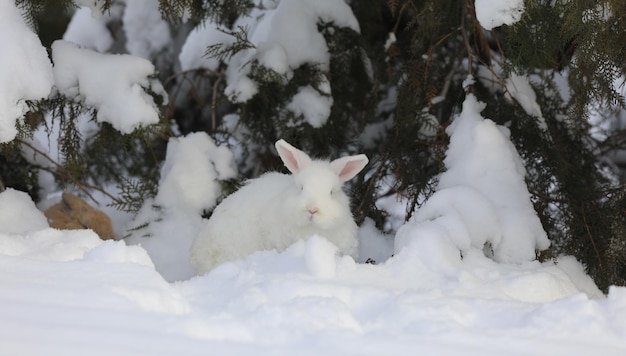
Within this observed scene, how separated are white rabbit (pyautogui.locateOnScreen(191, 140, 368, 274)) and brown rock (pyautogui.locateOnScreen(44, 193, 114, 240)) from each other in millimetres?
973

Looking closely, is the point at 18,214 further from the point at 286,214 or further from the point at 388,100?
the point at 388,100

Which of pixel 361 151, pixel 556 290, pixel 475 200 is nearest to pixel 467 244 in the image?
pixel 475 200

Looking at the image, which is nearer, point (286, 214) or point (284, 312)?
point (284, 312)

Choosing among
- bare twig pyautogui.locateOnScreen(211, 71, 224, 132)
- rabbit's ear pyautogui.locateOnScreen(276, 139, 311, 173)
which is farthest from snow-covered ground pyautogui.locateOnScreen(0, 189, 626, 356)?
bare twig pyautogui.locateOnScreen(211, 71, 224, 132)

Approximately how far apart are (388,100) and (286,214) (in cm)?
245

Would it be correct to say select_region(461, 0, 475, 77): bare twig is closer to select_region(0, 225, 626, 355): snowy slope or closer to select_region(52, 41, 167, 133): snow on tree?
select_region(0, 225, 626, 355): snowy slope

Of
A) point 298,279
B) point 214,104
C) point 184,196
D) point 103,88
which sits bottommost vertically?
point 298,279

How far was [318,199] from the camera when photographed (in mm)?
3986

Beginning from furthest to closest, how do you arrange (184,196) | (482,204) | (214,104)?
(214,104)
(184,196)
(482,204)

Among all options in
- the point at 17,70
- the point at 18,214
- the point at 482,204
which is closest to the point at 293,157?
the point at 482,204

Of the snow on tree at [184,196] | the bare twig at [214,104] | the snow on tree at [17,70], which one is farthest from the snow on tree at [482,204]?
the snow on tree at [17,70]

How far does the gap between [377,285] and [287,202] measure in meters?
1.16

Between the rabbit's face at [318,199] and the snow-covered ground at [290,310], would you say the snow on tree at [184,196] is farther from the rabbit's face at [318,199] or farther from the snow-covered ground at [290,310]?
the snow-covered ground at [290,310]

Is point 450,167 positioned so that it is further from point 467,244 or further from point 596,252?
point 596,252
